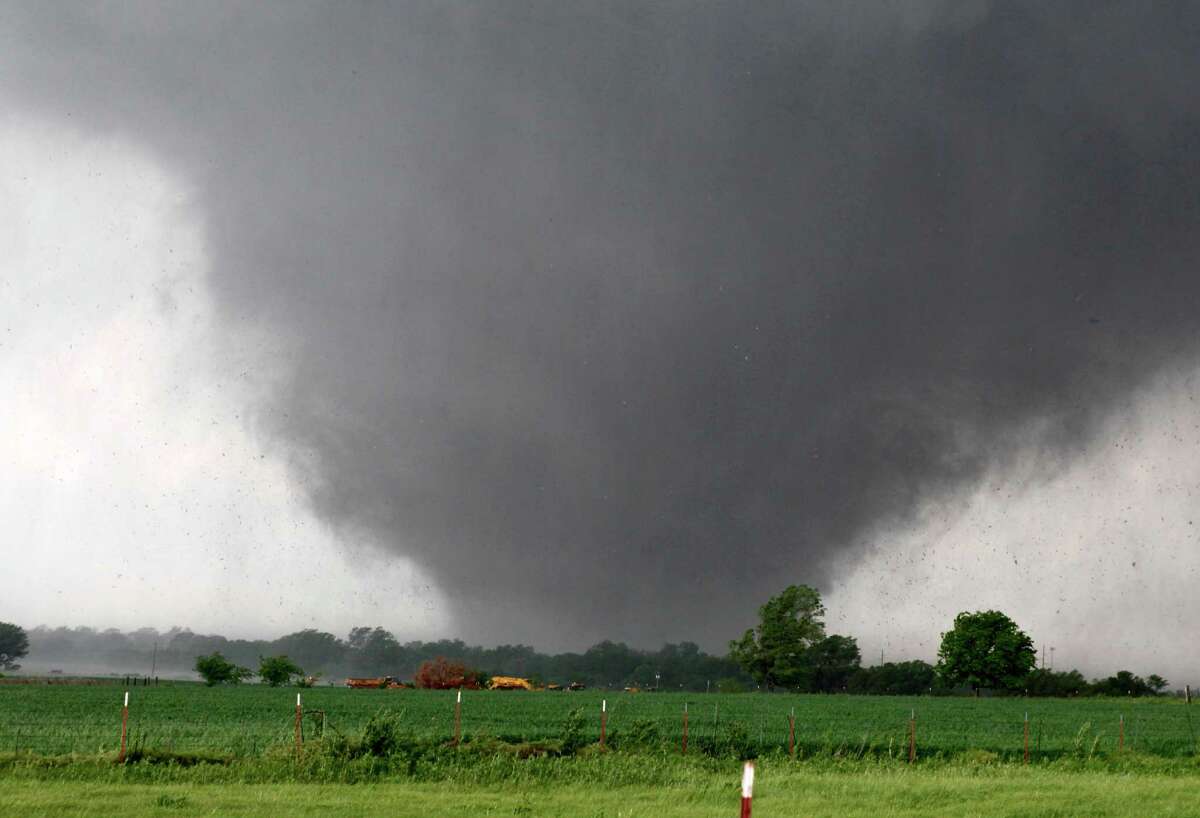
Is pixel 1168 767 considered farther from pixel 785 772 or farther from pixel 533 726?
pixel 533 726

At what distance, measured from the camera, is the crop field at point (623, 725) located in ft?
132

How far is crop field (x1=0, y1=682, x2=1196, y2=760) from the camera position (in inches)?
1578

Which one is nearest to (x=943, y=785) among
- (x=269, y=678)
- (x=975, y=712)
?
(x=975, y=712)

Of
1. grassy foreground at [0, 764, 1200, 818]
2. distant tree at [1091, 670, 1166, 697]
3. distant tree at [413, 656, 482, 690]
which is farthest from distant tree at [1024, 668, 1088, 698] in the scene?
grassy foreground at [0, 764, 1200, 818]

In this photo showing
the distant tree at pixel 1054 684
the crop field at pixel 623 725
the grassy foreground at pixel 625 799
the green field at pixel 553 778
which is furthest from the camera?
the distant tree at pixel 1054 684

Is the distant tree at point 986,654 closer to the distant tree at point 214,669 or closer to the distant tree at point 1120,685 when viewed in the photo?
the distant tree at point 1120,685

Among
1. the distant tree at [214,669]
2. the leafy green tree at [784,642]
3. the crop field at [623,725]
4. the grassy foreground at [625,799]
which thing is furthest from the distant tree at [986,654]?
the grassy foreground at [625,799]

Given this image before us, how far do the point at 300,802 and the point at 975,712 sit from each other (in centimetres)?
6917

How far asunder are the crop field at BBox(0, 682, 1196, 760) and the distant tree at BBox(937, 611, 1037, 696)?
63711 mm

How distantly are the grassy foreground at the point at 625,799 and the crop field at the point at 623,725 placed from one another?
230 inches

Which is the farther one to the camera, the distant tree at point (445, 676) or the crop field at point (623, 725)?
the distant tree at point (445, 676)

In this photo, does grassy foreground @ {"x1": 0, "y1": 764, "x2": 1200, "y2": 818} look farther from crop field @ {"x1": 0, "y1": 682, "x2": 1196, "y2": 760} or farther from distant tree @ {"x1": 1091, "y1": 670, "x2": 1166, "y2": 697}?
distant tree @ {"x1": 1091, "y1": 670, "x2": 1166, "y2": 697}

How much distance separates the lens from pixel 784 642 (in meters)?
155

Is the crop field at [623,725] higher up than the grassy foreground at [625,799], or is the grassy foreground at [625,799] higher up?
the grassy foreground at [625,799]
